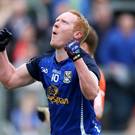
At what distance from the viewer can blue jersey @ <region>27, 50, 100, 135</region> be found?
8477 millimetres

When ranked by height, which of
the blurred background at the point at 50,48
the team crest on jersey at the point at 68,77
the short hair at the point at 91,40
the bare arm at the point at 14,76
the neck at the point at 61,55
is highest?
the neck at the point at 61,55

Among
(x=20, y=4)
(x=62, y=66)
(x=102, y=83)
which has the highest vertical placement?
(x=62, y=66)

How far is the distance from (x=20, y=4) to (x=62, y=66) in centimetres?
567

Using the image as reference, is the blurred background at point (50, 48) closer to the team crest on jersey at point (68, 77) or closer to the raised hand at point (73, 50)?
the team crest on jersey at point (68, 77)

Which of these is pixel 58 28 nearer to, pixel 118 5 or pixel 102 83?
pixel 102 83

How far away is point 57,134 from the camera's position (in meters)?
8.62

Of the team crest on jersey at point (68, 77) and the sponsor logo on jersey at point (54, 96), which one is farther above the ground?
the team crest on jersey at point (68, 77)

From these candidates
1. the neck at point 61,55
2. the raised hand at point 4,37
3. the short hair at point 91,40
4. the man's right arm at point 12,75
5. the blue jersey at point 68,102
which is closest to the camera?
the blue jersey at point 68,102

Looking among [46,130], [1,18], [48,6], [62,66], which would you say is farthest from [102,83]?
[48,6]

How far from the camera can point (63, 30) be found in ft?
28.2

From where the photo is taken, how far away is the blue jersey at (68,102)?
8.48 meters

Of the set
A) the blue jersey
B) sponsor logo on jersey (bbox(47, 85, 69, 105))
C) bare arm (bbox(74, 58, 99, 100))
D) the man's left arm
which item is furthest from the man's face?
bare arm (bbox(74, 58, 99, 100))

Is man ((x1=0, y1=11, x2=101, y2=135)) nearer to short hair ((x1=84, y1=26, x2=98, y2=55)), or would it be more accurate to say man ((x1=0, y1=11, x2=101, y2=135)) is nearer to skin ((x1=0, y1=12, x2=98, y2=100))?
skin ((x1=0, y1=12, x2=98, y2=100))

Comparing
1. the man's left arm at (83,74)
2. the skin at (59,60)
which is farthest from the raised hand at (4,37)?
the man's left arm at (83,74)
